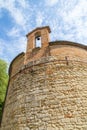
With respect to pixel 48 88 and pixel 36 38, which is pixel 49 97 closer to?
pixel 48 88

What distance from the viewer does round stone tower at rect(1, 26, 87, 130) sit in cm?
647

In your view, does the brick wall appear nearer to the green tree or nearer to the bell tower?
the bell tower

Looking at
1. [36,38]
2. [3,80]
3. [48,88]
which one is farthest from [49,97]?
[3,80]

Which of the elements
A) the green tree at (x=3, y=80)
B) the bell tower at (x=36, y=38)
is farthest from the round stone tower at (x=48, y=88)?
the green tree at (x=3, y=80)

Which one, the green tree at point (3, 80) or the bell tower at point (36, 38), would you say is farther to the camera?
the green tree at point (3, 80)

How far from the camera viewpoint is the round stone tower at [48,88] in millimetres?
6469

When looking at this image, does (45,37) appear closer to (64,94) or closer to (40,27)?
(40,27)

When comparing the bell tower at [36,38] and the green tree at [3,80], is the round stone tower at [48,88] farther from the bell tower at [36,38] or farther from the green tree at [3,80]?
the green tree at [3,80]

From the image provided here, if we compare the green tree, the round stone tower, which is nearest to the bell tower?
the round stone tower

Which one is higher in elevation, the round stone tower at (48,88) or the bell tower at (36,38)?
the bell tower at (36,38)

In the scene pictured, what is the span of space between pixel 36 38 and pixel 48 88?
10.4ft

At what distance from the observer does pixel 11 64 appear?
971 cm

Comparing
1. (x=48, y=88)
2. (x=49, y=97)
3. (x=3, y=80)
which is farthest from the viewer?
(x=3, y=80)

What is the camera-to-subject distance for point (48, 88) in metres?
7.17
